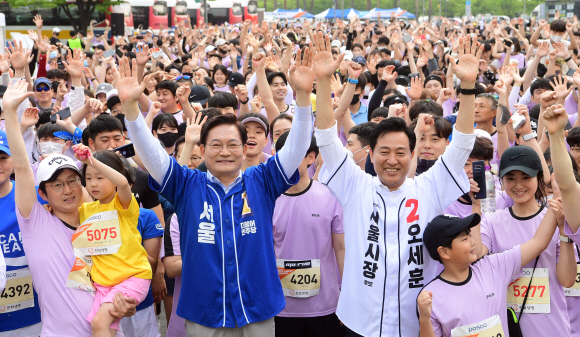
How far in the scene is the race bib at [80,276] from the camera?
11.1 ft

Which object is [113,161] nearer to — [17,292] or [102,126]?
[17,292]

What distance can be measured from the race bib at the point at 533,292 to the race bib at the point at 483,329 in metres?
0.34

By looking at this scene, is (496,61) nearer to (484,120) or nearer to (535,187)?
(484,120)

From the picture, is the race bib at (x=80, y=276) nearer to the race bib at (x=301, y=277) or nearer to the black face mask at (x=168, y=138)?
the race bib at (x=301, y=277)

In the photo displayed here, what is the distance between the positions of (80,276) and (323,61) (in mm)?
1822

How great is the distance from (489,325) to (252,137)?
7.64ft

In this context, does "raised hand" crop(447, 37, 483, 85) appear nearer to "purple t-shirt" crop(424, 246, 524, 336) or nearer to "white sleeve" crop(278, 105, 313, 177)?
"white sleeve" crop(278, 105, 313, 177)

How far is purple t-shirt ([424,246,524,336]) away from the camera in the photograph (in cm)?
310

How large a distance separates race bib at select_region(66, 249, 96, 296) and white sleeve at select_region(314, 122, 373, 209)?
1.44 m

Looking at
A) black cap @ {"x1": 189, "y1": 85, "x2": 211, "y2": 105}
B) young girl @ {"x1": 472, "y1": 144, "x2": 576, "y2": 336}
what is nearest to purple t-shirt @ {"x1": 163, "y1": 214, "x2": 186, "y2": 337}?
young girl @ {"x1": 472, "y1": 144, "x2": 576, "y2": 336}

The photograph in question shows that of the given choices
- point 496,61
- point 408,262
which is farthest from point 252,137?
point 496,61

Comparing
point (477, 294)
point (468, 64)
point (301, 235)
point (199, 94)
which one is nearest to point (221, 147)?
point (301, 235)

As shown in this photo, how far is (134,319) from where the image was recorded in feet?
13.2

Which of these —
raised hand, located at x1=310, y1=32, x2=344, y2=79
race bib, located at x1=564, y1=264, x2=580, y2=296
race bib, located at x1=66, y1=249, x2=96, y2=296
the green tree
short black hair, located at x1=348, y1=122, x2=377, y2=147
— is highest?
the green tree
